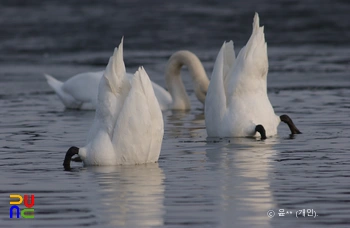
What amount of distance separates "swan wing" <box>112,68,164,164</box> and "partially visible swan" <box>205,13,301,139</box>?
223 cm

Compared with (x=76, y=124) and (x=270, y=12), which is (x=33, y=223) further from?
(x=270, y=12)

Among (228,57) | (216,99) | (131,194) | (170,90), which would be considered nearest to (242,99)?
(216,99)

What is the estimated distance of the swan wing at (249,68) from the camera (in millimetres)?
12234

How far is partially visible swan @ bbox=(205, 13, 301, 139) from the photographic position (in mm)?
12156

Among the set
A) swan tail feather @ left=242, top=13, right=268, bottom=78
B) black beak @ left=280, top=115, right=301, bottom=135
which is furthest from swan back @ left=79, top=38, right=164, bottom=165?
black beak @ left=280, top=115, right=301, bottom=135

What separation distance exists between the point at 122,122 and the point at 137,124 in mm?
145

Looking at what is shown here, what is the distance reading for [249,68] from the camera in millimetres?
12234

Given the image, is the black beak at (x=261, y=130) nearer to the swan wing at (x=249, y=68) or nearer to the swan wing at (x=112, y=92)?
the swan wing at (x=249, y=68)

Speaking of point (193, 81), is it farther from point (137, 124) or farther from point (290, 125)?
point (137, 124)

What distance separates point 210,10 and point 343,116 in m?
21.1

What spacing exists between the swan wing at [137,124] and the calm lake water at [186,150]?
0.52 feet

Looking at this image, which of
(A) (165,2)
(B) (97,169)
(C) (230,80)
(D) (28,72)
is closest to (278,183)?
(B) (97,169)

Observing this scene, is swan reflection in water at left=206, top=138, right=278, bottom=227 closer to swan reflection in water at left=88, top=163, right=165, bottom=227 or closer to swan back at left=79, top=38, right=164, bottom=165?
swan reflection in water at left=88, top=163, right=165, bottom=227

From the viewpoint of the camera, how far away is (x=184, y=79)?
21703 millimetres
